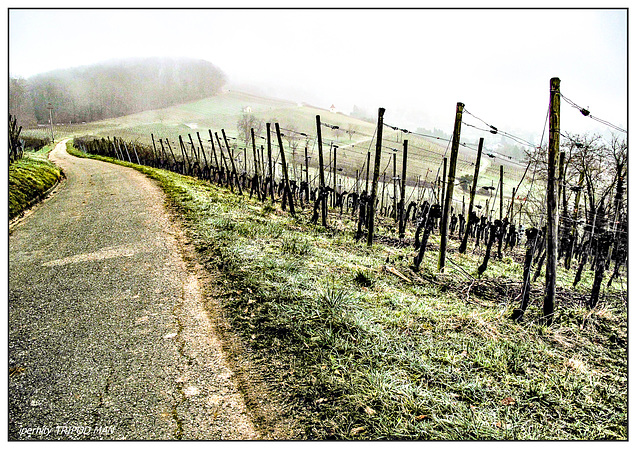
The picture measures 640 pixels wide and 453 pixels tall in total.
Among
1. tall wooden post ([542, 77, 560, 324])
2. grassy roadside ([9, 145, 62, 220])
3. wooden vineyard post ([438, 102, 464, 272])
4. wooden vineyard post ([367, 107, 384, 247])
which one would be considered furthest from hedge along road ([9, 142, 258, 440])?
wooden vineyard post ([438, 102, 464, 272])

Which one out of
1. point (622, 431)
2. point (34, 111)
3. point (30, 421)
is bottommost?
point (30, 421)

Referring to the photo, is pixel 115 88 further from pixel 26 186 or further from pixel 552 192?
pixel 552 192

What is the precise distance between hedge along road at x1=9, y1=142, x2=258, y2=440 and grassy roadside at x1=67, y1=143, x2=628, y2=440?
0.50 m

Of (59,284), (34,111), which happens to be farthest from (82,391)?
(34,111)

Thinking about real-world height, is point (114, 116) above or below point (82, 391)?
above

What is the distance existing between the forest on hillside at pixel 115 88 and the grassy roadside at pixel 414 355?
47.2 metres

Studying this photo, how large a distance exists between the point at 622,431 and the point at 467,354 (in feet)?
3.91

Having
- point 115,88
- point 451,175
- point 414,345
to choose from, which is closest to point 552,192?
point 414,345

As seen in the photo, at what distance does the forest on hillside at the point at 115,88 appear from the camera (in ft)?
176

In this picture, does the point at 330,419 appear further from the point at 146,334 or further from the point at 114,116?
the point at 114,116

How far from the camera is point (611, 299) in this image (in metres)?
6.96

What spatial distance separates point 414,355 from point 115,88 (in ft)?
311

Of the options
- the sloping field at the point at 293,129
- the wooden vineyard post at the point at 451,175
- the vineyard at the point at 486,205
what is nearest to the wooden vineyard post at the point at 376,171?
the vineyard at the point at 486,205

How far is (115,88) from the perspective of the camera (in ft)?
265
